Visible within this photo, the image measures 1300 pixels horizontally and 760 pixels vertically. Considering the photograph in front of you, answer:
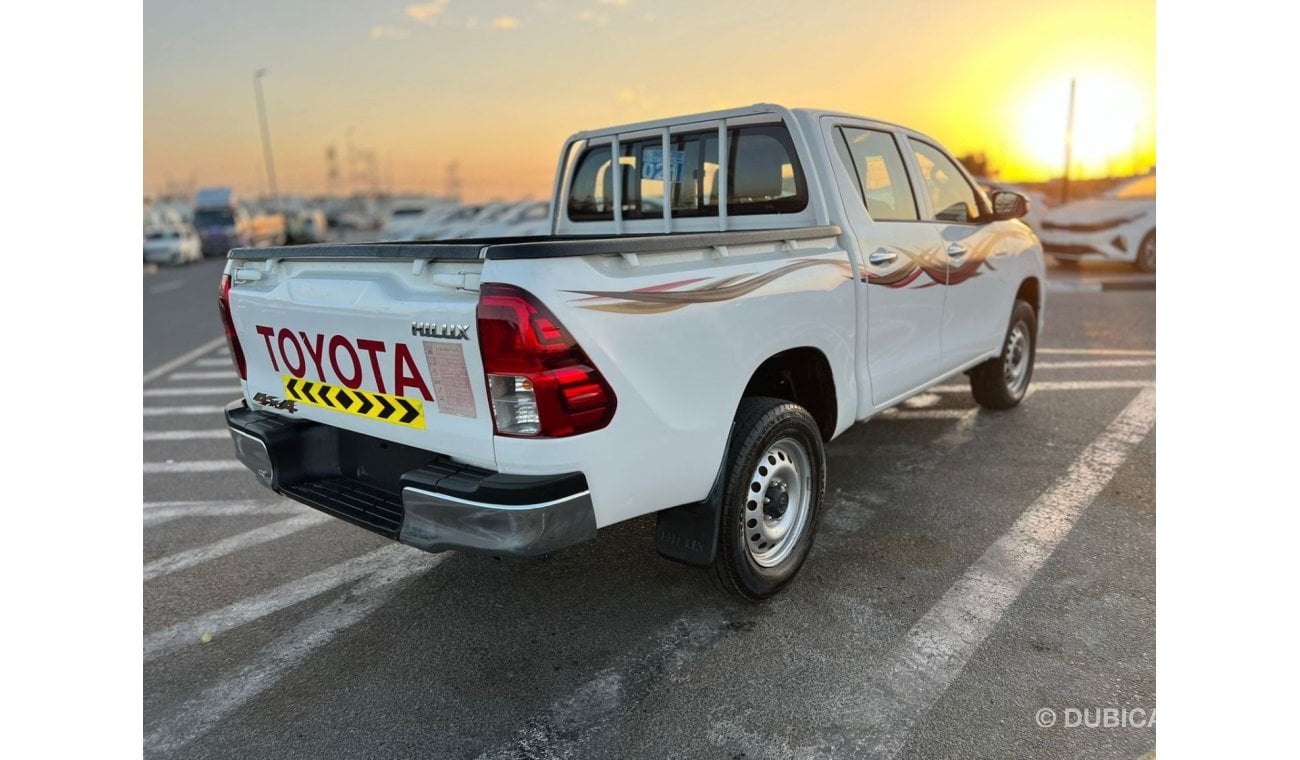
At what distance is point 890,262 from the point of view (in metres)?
4.00

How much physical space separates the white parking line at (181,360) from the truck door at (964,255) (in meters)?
7.95

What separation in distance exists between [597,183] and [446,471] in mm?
2611

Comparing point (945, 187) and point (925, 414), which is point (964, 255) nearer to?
point (945, 187)

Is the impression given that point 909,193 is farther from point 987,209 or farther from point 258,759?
point 258,759

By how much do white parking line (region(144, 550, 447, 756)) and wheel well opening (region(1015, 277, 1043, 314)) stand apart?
173 inches

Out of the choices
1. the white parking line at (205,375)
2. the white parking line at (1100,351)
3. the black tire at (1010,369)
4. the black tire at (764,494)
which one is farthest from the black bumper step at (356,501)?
the white parking line at (1100,351)

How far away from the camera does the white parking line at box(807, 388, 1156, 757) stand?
2572 mm

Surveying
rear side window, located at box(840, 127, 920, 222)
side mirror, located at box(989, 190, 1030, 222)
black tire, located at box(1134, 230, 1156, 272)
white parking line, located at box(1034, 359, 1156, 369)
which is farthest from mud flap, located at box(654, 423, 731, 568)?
black tire, located at box(1134, 230, 1156, 272)

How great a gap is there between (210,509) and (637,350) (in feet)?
11.0

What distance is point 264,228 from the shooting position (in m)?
37.6

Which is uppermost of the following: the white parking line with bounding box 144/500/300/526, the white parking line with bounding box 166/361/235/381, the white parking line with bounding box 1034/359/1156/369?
the white parking line with bounding box 1034/359/1156/369

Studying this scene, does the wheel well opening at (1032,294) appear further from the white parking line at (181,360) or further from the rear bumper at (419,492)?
the white parking line at (181,360)

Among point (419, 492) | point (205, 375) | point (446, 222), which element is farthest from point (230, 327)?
point (446, 222)

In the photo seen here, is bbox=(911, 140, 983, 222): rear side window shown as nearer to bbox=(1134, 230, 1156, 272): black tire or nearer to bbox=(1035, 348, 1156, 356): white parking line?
bbox=(1035, 348, 1156, 356): white parking line
